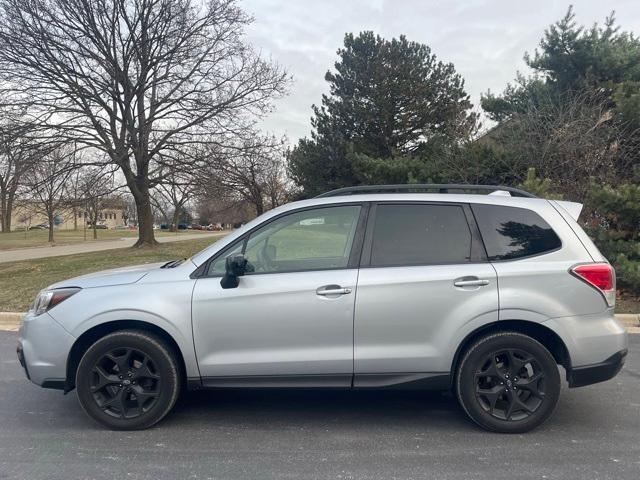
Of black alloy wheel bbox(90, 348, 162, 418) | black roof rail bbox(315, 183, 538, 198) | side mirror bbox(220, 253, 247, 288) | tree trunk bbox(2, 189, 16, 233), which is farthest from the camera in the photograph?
tree trunk bbox(2, 189, 16, 233)

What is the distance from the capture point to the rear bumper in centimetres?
363

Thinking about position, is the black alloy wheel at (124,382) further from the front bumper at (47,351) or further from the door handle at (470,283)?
the door handle at (470,283)

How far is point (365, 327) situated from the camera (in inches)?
142

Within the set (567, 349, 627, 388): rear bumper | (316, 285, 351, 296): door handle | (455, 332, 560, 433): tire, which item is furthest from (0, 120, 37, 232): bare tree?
(567, 349, 627, 388): rear bumper

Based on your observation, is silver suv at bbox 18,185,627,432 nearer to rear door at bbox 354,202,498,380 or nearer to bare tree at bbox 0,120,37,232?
rear door at bbox 354,202,498,380

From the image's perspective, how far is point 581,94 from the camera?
42.8 feet

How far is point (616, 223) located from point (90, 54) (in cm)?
1730

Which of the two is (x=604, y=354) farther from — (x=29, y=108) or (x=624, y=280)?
(x=29, y=108)

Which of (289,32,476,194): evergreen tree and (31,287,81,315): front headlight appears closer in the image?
(31,287,81,315): front headlight

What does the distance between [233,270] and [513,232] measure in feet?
6.93

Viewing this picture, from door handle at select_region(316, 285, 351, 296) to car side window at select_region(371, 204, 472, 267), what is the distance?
302 millimetres

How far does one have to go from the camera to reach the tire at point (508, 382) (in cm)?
361

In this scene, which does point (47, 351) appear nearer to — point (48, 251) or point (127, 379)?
point (127, 379)

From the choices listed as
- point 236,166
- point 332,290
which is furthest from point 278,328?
point 236,166
